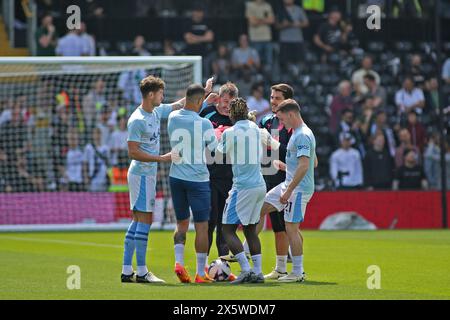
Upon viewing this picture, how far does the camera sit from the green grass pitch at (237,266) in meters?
10.3

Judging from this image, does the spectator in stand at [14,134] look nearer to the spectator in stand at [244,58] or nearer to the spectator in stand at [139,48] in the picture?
the spectator in stand at [139,48]

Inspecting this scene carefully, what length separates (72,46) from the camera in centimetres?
2581

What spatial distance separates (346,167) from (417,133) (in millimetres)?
2159

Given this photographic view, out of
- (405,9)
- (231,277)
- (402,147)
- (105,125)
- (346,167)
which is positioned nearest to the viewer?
(231,277)

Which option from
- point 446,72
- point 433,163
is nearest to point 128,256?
point 433,163

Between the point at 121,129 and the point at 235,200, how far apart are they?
499 inches

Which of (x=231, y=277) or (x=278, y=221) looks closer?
(x=231, y=277)

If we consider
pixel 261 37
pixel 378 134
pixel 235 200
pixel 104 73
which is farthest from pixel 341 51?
pixel 235 200

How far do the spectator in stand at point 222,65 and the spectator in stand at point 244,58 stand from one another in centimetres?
15

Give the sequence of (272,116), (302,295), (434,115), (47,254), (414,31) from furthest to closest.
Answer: (414,31) → (434,115) → (47,254) → (272,116) → (302,295)

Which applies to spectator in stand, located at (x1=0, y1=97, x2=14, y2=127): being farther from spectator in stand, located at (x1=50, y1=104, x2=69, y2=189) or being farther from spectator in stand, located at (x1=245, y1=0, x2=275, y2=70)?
spectator in stand, located at (x1=245, y1=0, x2=275, y2=70)

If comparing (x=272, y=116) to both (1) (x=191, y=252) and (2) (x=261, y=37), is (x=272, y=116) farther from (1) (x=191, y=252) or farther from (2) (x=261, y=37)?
(2) (x=261, y=37)

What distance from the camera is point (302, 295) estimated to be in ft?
33.1

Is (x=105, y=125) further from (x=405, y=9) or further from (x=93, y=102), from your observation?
(x=405, y=9)
